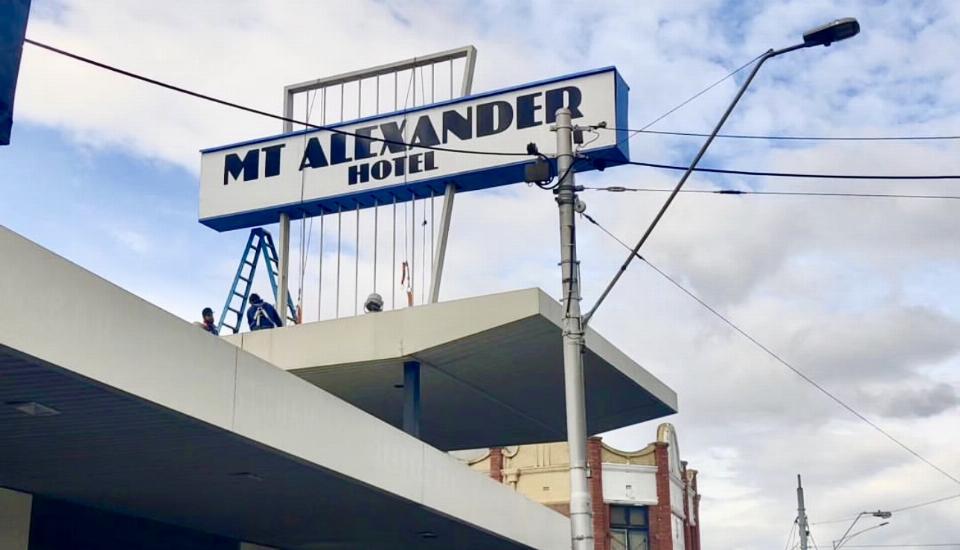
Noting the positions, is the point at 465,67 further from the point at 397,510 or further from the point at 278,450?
the point at 278,450

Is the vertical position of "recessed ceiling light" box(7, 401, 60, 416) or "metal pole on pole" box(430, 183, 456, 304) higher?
"metal pole on pole" box(430, 183, 456, 304)

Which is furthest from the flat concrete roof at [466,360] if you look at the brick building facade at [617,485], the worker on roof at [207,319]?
the brick building facade at [617,485]

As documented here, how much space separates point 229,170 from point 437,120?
4.75 metres

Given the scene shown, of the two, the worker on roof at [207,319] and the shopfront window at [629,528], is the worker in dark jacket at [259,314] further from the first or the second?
the shopfront window at [629,528]

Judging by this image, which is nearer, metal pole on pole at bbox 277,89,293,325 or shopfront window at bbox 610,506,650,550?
metal pole on pole at bbox 277,89,293,325

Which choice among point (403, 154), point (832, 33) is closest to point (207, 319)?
point (403, 154)


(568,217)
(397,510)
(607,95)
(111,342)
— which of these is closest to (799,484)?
(607,95)

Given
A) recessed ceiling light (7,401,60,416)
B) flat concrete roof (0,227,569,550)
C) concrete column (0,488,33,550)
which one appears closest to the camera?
flat concrete roof (0,227,569,550)

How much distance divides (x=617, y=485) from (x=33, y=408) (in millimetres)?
38816

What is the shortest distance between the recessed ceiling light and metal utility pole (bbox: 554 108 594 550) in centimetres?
557

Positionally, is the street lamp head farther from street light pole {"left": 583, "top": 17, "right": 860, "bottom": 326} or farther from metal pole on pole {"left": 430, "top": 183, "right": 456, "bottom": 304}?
metal pole on pole {"left": 430, "top": 183, "right": 456, "bottom": 304}

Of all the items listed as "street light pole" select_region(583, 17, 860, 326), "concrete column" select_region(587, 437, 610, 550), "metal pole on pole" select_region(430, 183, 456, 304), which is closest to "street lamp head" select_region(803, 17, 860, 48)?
"street light pole" select_region(583, 17, 860, 326)

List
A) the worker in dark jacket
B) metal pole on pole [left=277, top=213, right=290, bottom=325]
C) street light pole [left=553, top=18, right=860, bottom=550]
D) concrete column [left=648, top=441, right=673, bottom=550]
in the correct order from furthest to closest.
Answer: concrete column [left=648, top=441, right=673, bottom=550]
metal pole on pole [left=277, top=213, right=290, bottom=325]
the worker in dark jacket
street light pole [left=553, top=18, right=860, bottom=550]

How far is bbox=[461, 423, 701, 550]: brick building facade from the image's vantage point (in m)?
49.8
